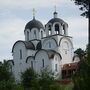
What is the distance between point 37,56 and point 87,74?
42.1m

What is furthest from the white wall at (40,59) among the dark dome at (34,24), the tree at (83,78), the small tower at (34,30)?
the tree at (83,78)

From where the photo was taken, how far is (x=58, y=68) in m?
57.1

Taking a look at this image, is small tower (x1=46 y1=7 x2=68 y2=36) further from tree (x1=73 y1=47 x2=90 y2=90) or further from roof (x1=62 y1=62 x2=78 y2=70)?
tree (x1=73 y1=47 x2=90 y2=90)

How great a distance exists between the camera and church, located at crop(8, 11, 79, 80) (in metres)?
57.2

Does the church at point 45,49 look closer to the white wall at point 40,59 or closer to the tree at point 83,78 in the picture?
the white wall at point 40,59

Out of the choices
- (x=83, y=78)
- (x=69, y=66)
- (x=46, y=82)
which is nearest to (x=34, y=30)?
(x=69, y=66)

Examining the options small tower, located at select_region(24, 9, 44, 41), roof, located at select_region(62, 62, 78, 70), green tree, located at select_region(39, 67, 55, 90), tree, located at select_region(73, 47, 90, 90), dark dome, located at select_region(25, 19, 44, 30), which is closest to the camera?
tree, located at select_region(73, 47, 90, 90)

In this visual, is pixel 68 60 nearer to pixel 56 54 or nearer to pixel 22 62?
pixel 56 54

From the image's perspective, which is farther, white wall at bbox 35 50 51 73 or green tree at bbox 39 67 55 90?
white wall at bbox 35 50 51 73

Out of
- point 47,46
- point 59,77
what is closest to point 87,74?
point 59,77

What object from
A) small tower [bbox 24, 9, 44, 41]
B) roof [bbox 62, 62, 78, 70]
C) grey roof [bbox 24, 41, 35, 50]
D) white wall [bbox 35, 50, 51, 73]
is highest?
small tower [bbox 24, 9, 44, 41]

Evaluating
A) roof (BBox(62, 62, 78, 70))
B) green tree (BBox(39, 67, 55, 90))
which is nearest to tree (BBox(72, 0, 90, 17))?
green tree (BBox(39, 67, 55, 90))

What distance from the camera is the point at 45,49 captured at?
58906 millimetres

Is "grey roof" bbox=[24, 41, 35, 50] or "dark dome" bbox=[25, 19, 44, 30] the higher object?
"dark dome" bbox=[25, 19, 44, 30]
